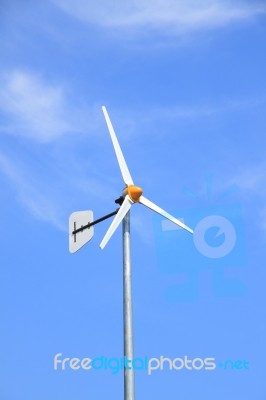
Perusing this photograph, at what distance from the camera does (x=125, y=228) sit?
17188mm

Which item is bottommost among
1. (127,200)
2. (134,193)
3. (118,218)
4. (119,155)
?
(118,218)

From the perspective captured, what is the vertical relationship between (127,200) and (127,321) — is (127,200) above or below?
above

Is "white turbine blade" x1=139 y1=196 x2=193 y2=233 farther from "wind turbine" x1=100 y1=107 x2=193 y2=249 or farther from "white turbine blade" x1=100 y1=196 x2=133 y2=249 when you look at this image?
"white turbine blade" x1=100 y1=196 x2=133 y2=249

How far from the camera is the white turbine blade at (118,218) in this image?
16922 millimetres

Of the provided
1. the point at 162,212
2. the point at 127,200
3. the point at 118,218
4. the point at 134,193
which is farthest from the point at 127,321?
the point at 162,212

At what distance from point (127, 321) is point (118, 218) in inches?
127

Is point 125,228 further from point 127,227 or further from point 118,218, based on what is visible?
point 118,218

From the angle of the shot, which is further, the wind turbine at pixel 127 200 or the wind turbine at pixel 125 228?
the wind turbine at pixel 127 200

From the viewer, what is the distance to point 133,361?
15234mm

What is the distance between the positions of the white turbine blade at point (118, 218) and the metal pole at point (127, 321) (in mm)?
195

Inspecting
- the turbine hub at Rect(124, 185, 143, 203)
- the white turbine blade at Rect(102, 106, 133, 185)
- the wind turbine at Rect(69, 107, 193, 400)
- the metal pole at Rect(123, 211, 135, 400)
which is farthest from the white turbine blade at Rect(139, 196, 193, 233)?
the metal pole at Rect(123, 211, 135, 400)

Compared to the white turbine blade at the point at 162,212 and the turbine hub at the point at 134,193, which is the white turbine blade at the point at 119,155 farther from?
the white turbine blade at the point at 162,212

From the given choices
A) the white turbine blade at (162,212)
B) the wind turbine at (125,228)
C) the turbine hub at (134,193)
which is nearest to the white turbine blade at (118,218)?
the wind turbine at (125,228)

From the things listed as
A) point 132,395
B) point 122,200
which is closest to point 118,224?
point 122,200
